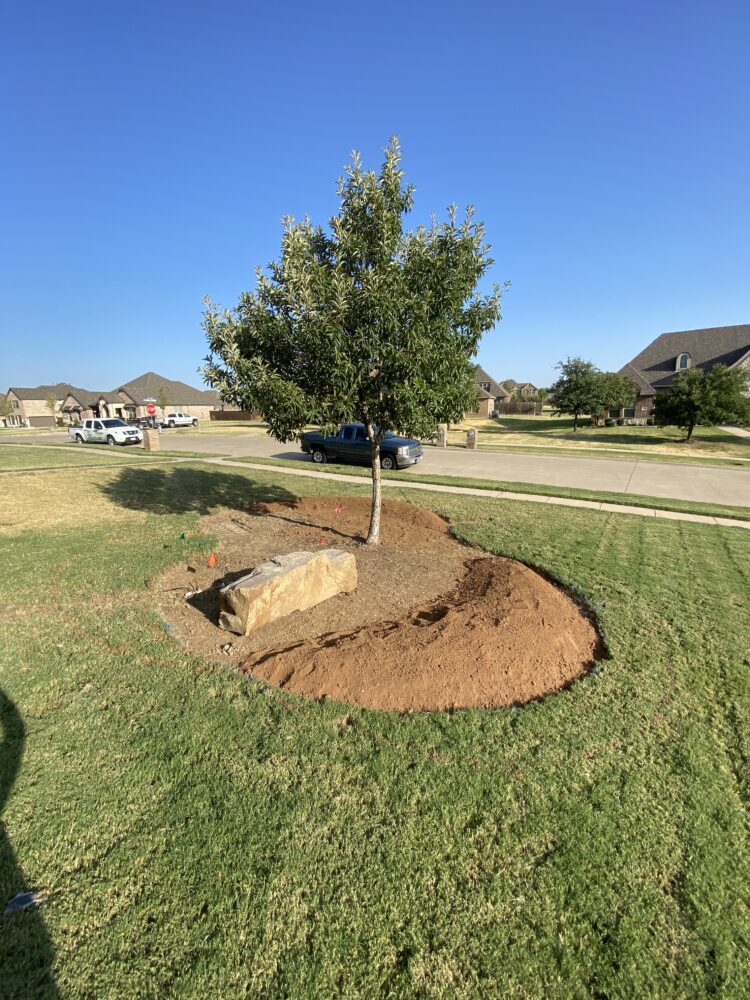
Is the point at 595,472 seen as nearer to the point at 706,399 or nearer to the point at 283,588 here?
the point at 283,588

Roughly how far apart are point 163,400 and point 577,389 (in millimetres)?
56331

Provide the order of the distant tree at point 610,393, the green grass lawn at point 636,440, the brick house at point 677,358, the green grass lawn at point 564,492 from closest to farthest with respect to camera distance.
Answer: the green grass lawn at point 564,492 < the green grass lawn at point 636,440 < the distant tree at point 610,393 < the brick house at point 677,358

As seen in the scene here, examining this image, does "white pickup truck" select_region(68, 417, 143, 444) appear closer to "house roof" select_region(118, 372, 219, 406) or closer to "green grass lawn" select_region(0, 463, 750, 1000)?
"green grass lawn" select_region(0, 463, 750, 1000)

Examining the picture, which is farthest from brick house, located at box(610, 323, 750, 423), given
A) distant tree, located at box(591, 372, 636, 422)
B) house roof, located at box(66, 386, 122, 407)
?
house roof, located at box(66, 386, 122, 407)

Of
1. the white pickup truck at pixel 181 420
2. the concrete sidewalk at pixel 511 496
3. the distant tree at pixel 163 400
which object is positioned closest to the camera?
the concrete sidewalk at pixel 511 496

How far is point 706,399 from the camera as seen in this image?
26.5m

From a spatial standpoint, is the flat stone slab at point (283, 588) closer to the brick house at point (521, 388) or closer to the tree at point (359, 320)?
the tree at point (359, 320)

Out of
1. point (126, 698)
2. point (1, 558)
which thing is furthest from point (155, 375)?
point (126, 698)

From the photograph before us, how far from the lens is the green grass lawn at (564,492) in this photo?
34.0 feet

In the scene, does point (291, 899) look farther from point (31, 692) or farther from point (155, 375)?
point (155, 375)

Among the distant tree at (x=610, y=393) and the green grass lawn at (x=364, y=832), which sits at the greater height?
the distant tree at (x=610, y=393)

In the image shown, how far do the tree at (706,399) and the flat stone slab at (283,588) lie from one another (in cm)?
2963

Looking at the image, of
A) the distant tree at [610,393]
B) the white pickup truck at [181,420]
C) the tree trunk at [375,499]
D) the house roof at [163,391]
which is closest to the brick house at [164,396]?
the house roof at [163,391]

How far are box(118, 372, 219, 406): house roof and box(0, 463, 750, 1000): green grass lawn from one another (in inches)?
2747
